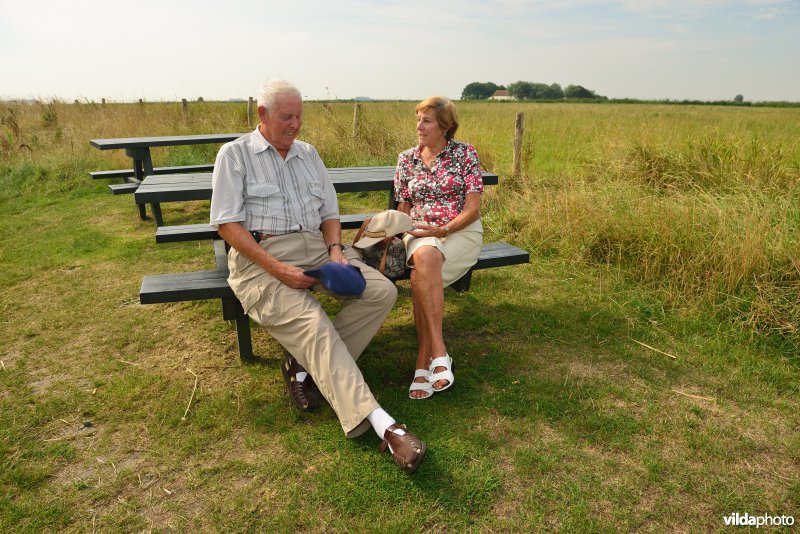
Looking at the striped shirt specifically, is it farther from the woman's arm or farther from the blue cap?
the woman's arm

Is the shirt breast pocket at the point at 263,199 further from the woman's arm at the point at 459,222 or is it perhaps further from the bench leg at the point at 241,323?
the woman's arm at the point at 459,222

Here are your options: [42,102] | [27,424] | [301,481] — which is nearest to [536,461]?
[301,481]

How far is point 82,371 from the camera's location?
3.21 metres

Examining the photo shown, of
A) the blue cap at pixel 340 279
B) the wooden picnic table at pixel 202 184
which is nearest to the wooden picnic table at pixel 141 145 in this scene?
the wooden picnic table at pixel 202 184

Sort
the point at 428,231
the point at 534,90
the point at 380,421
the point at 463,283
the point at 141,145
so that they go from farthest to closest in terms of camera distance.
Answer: the point at 534,90, the point at 141,145, the point at 463,283, the point at 428,231, the point at 380,421

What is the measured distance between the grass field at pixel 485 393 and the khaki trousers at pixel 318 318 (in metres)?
0.24

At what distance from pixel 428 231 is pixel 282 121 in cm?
103

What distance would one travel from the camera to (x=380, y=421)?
247 centimetres

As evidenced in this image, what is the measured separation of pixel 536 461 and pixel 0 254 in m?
5.02

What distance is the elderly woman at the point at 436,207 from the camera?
312cm

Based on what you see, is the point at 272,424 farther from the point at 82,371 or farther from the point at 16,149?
the point at 16,149

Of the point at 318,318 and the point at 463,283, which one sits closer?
the point at 318,318

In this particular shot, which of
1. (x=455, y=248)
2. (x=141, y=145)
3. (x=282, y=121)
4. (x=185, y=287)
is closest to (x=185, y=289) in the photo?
(x=185, y=287)

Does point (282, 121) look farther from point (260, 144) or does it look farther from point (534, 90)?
point (534, 90)
